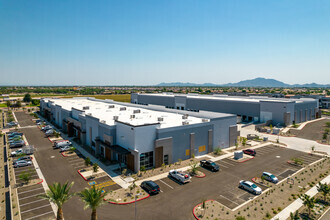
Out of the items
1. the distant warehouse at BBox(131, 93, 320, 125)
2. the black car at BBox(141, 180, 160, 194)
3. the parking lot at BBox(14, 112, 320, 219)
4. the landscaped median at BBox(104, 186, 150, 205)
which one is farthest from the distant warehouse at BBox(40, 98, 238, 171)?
the distant warehouse at BBox(131, 93, 320, 125)

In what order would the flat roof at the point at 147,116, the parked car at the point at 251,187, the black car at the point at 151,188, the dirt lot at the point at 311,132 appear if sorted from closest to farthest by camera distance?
the black car at the point at 151,188, the parked car at the point at 251,187, the flat roof at the point at 147,116, the dirt lot at the point at 311,132

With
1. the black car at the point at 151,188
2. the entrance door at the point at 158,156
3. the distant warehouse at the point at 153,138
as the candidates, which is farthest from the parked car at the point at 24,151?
the black car at the point at 151,188

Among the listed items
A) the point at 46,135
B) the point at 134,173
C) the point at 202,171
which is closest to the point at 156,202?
the point at 134,173

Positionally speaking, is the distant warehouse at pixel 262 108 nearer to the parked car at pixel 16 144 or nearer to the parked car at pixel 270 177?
the parked car at pixel 270 177

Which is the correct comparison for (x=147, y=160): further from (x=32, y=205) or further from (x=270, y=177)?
(x=270, y=177)

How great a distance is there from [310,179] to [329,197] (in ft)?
18.4

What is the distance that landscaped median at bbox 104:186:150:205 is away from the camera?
86.6 feet

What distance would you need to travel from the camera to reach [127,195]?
2780 cm

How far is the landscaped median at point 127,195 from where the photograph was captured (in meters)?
26.4

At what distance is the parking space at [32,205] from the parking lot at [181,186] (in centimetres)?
213

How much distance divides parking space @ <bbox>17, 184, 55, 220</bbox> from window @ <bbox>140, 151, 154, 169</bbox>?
15085 mm

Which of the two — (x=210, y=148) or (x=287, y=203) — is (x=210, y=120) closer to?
(x=210, y=148)

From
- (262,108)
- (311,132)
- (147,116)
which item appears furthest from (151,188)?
(262,108)

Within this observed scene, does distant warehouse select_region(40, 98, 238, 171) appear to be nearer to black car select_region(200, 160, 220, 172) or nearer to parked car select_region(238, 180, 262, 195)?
black car select_region(200, 160, 220, 172)
